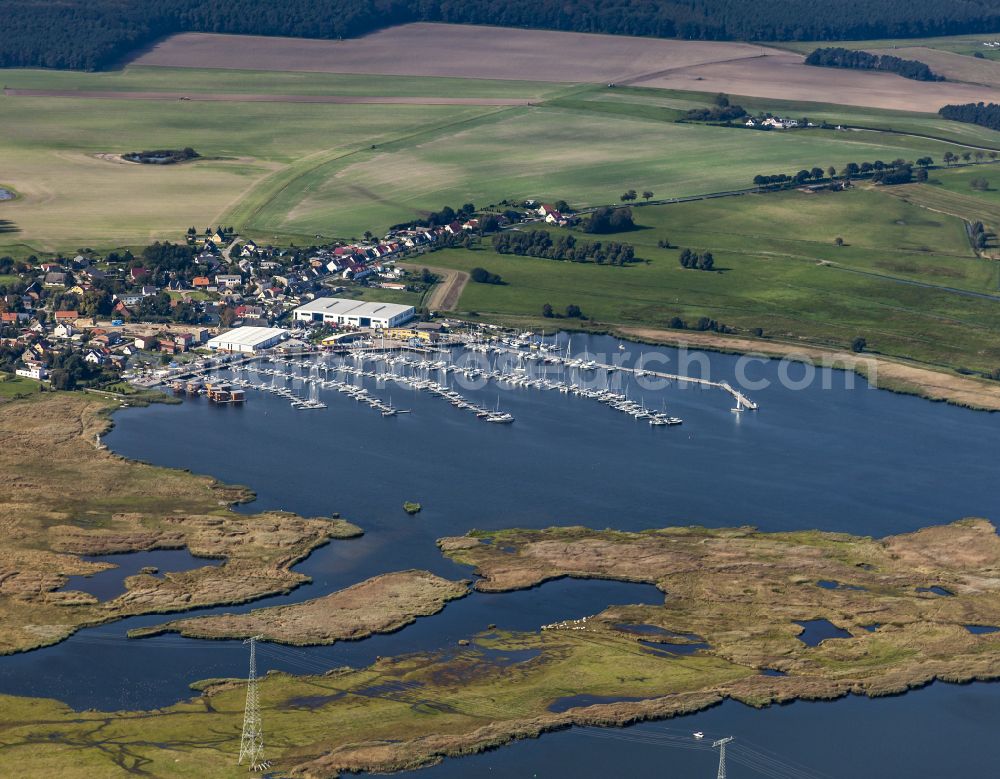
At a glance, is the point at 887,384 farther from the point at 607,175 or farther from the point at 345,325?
→ the point at 607,175

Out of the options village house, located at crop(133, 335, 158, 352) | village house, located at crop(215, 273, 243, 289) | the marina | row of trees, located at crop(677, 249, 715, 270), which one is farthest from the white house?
row of trees, located at crop(677, 249, 715, 270)

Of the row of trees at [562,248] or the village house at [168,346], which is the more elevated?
the row of trees at [562,248]

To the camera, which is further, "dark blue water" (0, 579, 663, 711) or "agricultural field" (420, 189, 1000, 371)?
"agricultural field" (420, 189, 1000, 371)

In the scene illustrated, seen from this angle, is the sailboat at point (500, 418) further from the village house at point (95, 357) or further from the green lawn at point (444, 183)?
the green lawn at point (444, 183)

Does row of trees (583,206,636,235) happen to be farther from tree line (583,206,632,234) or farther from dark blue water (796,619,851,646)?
dark blue water (796,619,851,646)

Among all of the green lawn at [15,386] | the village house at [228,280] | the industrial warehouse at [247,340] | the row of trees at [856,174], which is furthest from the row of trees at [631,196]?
the green lawn at [15,386]
